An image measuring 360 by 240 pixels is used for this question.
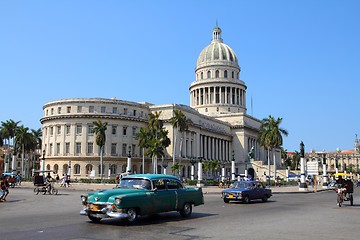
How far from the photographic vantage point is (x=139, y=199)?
1453 cm

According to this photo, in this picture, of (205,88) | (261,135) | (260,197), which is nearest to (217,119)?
(205,88)

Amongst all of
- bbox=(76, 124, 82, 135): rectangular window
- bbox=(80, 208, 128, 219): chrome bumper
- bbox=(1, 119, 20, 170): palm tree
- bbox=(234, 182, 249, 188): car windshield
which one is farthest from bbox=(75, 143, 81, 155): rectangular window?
bbox=(80, 208, 128, 219): chrome bumper

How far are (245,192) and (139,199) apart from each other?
12.3 metres

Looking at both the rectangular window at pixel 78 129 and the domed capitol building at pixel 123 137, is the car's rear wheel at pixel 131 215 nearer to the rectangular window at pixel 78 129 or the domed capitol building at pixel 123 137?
the domed capitol building at pixel 123 137

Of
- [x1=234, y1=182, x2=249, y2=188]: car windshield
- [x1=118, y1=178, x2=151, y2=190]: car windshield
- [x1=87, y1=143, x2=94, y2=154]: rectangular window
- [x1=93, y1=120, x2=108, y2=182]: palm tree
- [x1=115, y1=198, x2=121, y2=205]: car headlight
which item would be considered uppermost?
[x1=93, y1=120, x2=108, y2=182]: palm tree

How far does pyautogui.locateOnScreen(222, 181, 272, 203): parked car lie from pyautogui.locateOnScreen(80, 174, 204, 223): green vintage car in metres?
8.16

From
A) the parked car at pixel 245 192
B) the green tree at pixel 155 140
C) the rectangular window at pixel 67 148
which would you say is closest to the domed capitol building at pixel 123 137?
the rectangular window at pixel 67 148

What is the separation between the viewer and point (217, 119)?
110 meters

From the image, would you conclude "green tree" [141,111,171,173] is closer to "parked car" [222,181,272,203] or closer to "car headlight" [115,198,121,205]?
"parked car" [222,181,272,203]

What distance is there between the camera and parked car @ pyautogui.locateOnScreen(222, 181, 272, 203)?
25250 mm

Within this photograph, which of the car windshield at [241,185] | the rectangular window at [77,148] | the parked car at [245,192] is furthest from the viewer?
the rectangular window at [77,148]

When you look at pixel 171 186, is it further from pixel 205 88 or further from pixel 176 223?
pixel 205 88

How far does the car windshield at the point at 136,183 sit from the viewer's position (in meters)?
15.4

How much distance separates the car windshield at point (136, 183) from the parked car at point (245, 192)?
1114cm
